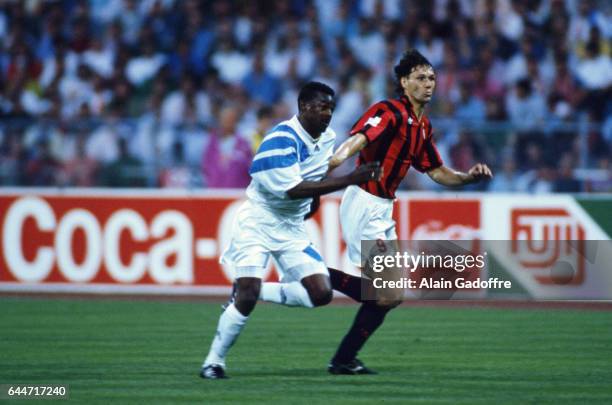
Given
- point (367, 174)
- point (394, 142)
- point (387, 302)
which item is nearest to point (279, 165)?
point (367, 174)

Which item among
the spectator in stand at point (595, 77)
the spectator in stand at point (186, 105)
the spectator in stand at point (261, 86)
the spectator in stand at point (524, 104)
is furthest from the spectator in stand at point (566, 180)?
the spectator in stand at point (186, 105)

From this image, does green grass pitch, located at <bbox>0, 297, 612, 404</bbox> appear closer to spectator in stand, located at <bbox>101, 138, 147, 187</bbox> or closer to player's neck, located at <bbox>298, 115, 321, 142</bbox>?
player's neck, located at <bbox>298, 115, 321, 142</bbox>

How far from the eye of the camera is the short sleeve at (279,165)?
8.34 metres

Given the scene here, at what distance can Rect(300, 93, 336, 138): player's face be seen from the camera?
846 cm

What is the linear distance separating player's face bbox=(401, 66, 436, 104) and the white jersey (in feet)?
2.39

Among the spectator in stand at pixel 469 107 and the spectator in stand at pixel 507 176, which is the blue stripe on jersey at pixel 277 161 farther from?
the spectator in stand at pixel 469 107

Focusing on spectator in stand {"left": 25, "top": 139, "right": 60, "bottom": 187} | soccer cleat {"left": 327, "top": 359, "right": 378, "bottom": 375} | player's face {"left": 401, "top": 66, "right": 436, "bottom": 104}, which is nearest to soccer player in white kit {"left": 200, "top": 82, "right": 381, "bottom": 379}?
soccer cleat {"left": 327, "top": 359, "right": 378, "bottom": 375}

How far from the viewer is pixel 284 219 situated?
347 inches

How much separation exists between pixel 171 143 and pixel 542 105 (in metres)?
5.05

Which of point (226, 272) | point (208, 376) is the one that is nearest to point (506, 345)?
point (208, 376)

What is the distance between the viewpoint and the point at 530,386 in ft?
26.8

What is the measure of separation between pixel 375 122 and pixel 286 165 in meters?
0.81

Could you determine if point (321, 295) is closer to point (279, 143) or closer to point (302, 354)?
point (279, 143)

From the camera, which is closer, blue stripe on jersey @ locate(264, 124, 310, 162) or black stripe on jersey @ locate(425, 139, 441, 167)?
blue stripe on jersey @ locate(264, 124, 310, 162)
